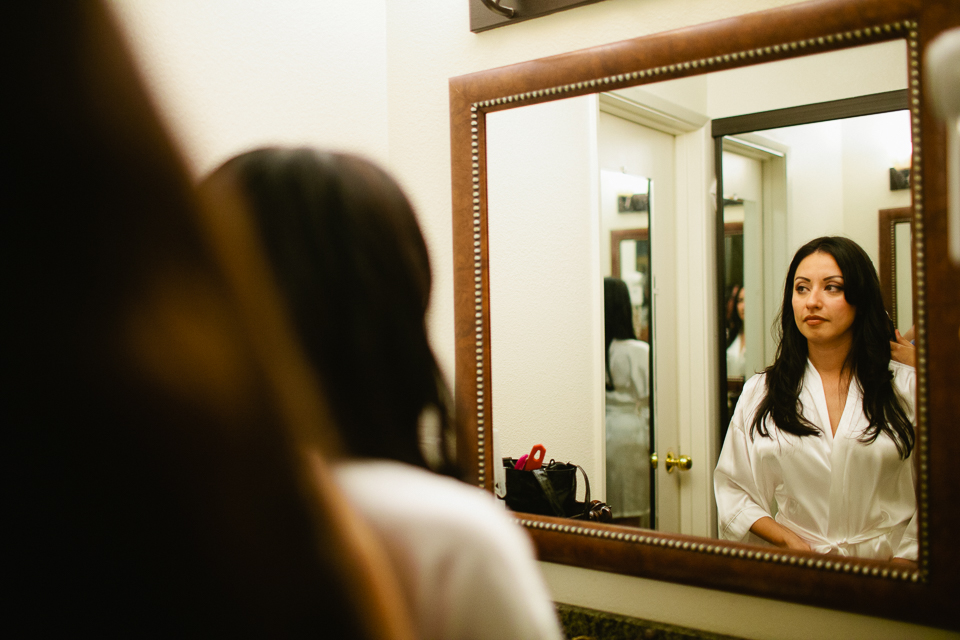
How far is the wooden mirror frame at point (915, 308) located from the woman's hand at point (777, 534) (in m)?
0.01

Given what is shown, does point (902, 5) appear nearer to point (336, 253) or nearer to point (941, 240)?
point (941, 240)

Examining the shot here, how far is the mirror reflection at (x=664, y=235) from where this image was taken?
87cm

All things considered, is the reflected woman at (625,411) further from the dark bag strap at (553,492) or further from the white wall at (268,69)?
the white wall at (268,69)

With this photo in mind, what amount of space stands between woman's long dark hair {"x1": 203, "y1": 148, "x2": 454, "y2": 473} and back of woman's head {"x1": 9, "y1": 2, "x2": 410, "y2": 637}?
0.69ft

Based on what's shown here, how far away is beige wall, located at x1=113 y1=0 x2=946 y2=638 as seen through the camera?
0.95 metres

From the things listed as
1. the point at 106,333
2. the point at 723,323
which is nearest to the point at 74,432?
the point at 106,333

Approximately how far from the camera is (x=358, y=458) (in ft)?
1.51

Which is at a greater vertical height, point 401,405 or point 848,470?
point 401,405

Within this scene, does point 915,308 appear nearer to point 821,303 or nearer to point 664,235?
point 821,303

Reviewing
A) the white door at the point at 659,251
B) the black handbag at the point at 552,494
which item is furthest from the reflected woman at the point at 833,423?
the black handbag at the point at 552,494

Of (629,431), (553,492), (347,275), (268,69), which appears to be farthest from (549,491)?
(268,69)

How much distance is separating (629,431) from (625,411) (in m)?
0.03

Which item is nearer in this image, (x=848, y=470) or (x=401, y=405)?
(x=401, y=405)

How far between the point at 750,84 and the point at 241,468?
891 millimetres
